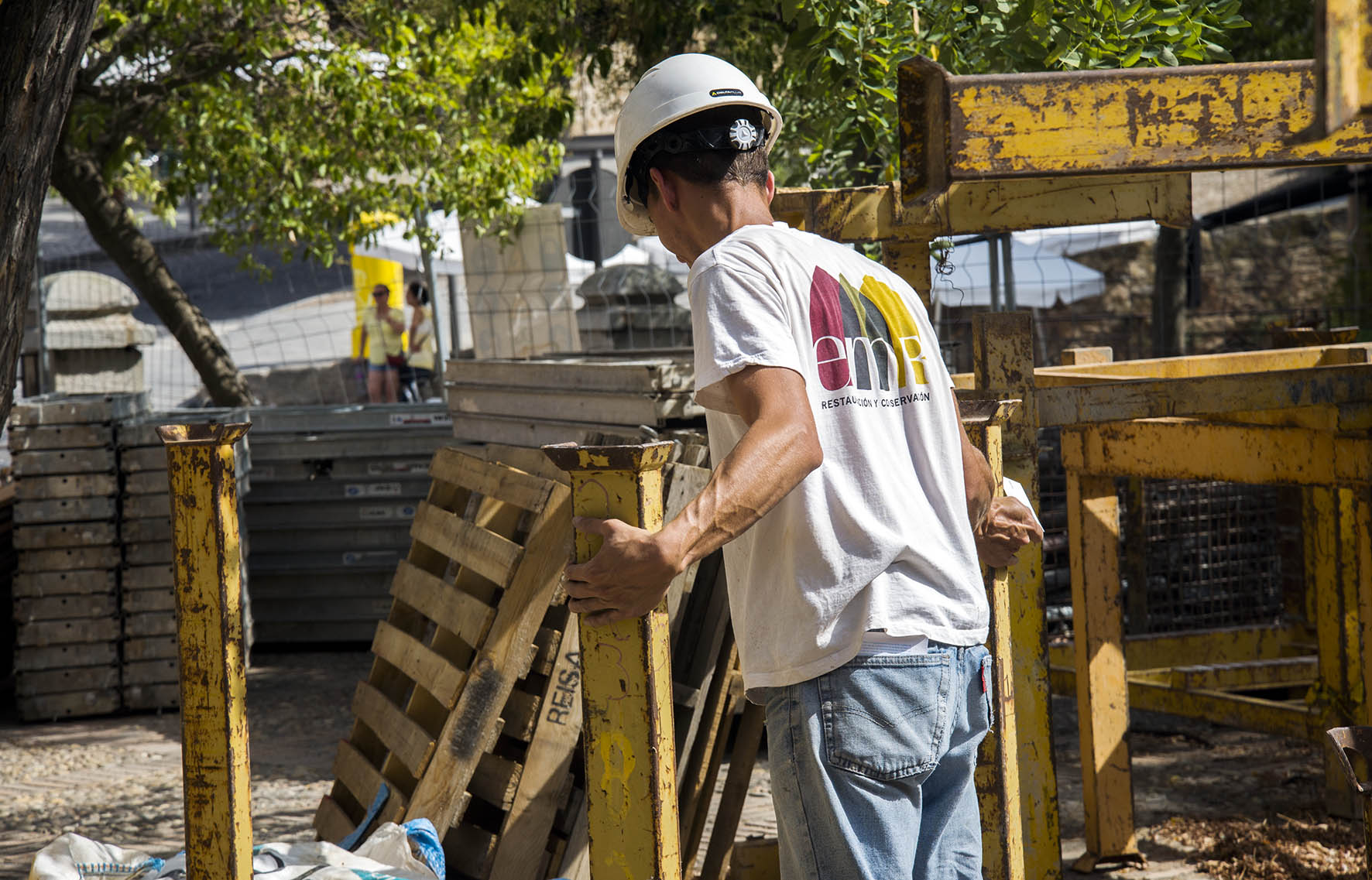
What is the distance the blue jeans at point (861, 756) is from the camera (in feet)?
6.53

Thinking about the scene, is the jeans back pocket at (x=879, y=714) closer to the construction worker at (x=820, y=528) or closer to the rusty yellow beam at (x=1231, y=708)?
the construction worker at (x=820, y=528)

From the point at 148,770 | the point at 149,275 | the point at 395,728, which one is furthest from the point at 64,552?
the point at 395,728

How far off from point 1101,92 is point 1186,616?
5.63 meters

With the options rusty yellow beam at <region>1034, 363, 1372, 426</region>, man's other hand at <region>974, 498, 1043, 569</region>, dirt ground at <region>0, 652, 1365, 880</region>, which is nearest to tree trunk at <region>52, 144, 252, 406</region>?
dirt ground at <region>0, 652, 1365, 880</region>

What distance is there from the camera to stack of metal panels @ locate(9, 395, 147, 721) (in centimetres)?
711

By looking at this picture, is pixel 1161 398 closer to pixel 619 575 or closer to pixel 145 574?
pixel 619 575

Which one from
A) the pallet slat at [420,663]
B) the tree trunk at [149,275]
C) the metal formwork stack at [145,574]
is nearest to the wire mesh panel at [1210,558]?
the pallet slat at [420,663]

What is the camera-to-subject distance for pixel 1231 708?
496 cm

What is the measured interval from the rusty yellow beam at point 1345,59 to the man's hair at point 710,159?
92 centimetres

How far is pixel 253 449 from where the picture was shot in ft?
27.8

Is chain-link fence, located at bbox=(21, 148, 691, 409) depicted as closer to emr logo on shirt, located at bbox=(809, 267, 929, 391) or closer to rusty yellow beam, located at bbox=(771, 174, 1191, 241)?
rusty yellow beam, located at bbox=(771, 174, 1191, 241)

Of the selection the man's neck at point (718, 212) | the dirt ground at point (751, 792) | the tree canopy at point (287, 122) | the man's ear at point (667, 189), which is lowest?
the dirt ground at point (751, 792)

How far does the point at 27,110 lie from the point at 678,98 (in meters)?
2.16

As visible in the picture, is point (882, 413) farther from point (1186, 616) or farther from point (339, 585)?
point (339, 585)
